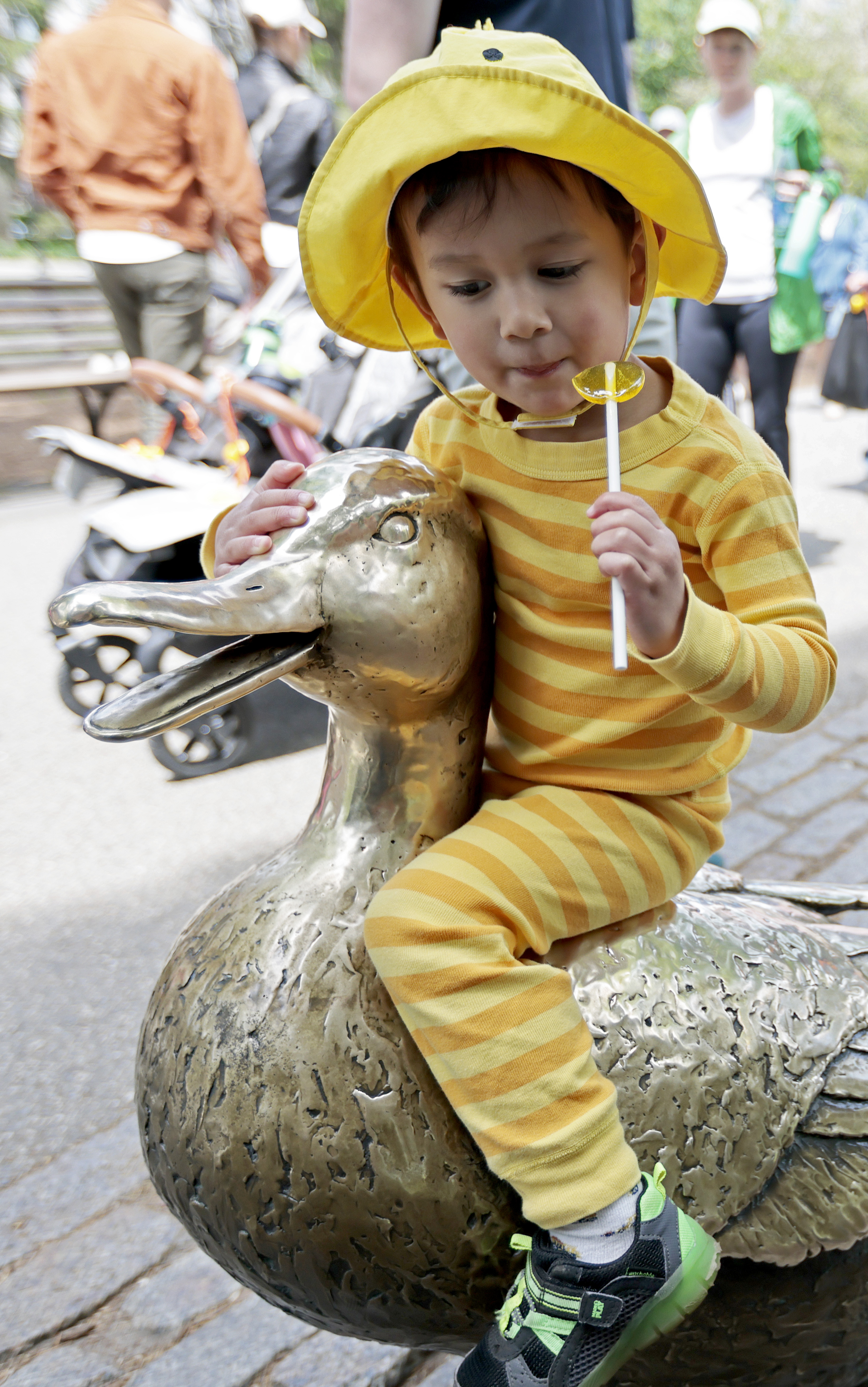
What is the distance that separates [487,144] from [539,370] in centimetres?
22

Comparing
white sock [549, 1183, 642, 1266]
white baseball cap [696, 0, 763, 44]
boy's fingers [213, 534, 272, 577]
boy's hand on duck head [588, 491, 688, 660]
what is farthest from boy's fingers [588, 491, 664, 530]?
white baseball cap [696, 0, 763, 44]

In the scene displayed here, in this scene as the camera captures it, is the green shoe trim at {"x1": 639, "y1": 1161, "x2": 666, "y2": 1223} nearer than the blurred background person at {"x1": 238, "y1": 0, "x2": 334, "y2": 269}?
Yes

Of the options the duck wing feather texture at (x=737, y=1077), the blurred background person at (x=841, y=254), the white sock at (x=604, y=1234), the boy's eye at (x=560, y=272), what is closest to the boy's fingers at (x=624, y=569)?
the boy's eye at (x=560, y=272)

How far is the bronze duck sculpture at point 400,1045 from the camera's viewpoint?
1.21m

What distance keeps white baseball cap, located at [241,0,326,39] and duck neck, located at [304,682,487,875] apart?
4.45m

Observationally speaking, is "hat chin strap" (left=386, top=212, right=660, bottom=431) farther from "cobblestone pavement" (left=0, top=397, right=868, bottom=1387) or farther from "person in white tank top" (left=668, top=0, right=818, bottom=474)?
"person in white tank top" (left=668, top=0, right=818, bottom=474)

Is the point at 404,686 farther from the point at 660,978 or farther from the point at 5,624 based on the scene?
the point at 5,624

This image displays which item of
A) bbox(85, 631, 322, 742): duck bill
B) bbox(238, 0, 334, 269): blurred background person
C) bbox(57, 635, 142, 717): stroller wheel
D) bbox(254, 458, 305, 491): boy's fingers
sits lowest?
bbox(57, 635, 142, 717): stroller wheel

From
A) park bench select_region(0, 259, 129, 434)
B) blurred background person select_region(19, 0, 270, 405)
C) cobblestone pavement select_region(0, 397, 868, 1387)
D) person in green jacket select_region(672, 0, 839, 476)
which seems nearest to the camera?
cobblestone pavement select_region(0, 397, 868, 1387)

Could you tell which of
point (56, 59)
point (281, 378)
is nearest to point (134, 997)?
point (281, 378)

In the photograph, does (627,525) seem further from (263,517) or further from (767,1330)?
(767,1330)

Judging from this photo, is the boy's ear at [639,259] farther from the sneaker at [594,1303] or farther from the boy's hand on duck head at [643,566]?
the sneaker at [594,1303]

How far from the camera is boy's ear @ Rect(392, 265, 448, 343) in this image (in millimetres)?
1325

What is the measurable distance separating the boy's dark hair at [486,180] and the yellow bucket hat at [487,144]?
1 cm
